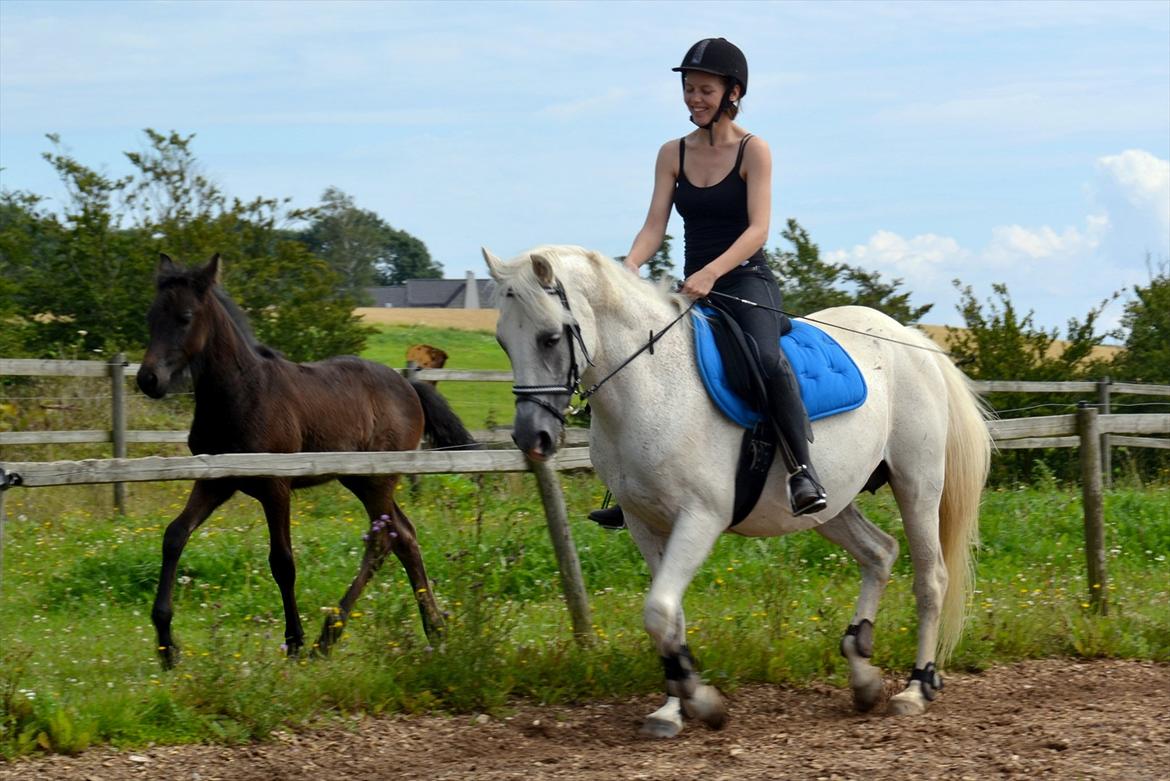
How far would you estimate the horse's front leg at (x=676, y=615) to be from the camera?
494cm

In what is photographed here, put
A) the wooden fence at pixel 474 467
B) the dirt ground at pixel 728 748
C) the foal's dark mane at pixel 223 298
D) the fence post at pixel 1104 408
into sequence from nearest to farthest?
the dirt ground at pixel 728 748 < the wooden fence at pixel 474 467 < the foal's dark mane at pixel 223 298 < the fence post at pixel 1104 408

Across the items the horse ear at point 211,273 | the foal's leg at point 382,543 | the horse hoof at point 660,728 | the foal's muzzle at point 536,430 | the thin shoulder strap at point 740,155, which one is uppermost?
the thin shoulder strap at point 740,155

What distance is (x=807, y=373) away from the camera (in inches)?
222

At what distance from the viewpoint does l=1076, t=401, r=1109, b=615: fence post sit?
25.8 feet

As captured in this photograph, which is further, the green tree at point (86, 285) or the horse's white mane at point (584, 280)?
the green tree at point (86, 285)

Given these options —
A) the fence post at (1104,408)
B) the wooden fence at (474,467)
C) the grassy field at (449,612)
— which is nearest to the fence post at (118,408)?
the grassy field at (449,612)

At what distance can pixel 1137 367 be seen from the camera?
21125 mm

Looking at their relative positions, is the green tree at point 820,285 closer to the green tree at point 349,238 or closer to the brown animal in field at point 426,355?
the brown animal in field at point 426,355

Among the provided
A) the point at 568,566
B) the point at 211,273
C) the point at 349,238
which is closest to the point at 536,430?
the point at 568,566

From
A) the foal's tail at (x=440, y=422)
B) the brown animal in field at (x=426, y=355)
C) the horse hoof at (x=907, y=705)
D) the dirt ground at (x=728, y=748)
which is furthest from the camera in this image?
the brown animal in field at (x=426, y=355)

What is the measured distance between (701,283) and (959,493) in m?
2.23

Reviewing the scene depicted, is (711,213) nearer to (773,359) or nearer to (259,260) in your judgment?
(773,359)

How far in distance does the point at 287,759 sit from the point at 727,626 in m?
2.62

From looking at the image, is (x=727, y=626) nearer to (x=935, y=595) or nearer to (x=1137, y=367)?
(x=935, y=595)
